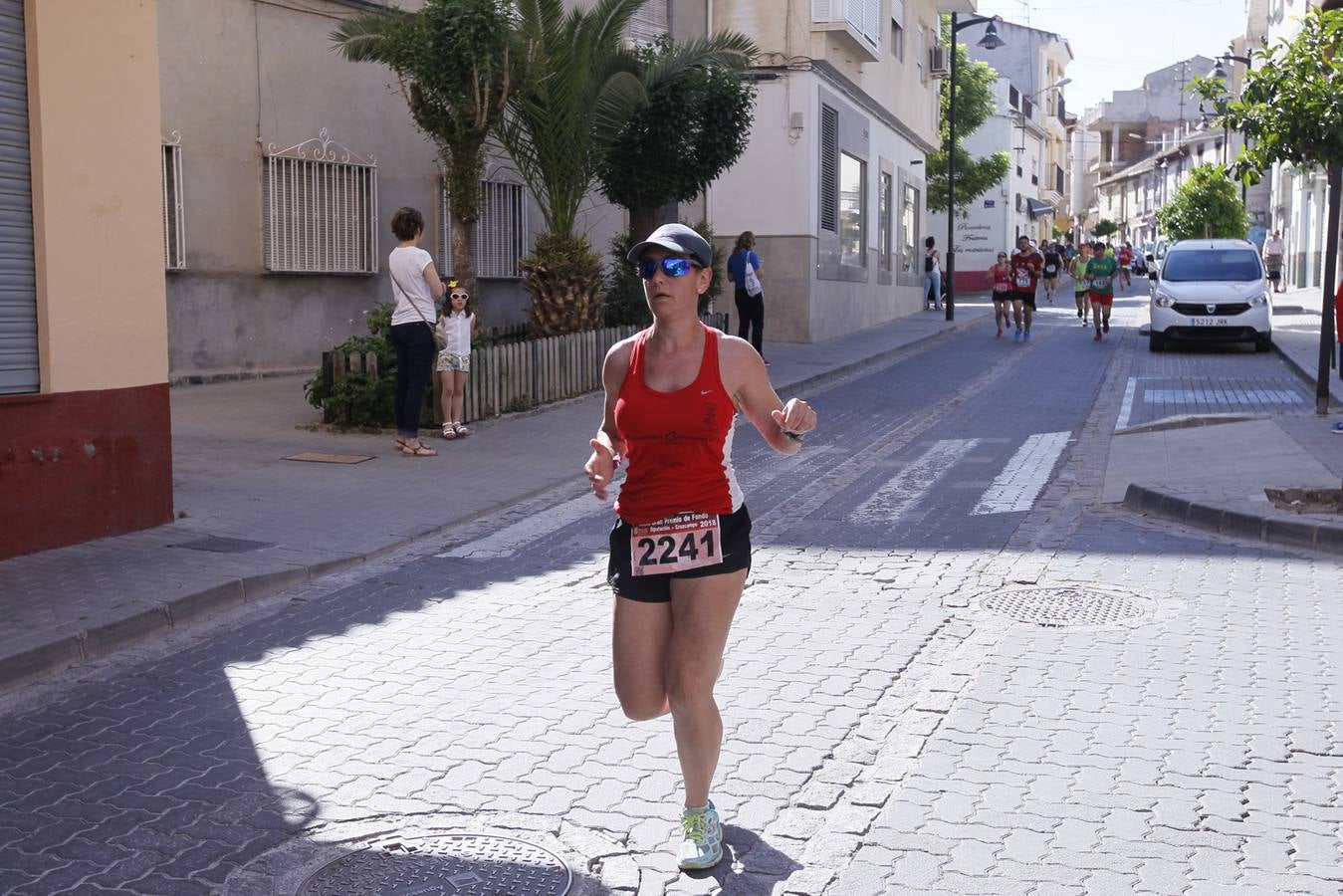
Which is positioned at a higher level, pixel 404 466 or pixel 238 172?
pixel 238 172

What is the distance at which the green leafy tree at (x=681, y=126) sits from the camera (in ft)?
60.3

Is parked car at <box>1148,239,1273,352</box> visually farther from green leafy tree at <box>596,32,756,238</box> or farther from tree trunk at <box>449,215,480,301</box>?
tree trunk at <box>449,215,480,301</box>

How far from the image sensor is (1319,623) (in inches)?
265

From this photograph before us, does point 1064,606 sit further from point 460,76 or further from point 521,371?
point 460,76

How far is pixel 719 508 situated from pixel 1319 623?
3971mm

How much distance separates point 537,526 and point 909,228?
29.0 meters

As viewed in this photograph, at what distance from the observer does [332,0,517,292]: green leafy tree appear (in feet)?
47.0

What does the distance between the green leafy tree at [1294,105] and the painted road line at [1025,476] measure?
2793 mm

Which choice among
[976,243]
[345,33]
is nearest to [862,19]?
[345,33]

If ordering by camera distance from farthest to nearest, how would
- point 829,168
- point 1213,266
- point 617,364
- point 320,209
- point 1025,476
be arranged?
point 829,168, point 1213,266, point 320,209, point 1025,476, point 617,364

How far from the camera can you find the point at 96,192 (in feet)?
27.5

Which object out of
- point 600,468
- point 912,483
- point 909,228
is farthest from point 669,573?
point 909,228

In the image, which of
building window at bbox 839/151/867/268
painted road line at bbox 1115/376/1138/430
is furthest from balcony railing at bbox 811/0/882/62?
painted road line at bbox 1115/376/1138/430

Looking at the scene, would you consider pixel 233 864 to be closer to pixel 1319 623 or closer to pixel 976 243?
pixel 1319 623
